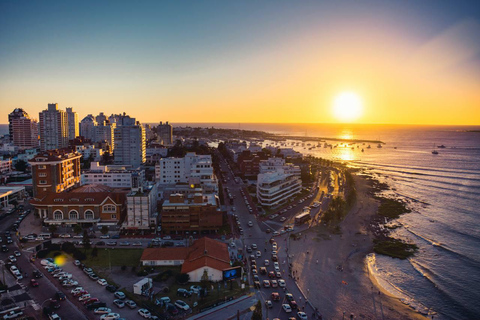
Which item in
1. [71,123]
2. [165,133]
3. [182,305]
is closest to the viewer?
[182,305]

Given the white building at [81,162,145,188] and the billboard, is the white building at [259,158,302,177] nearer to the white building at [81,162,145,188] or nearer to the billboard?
the white building at [81,162,145,188]

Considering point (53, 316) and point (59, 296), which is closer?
point (53, 316)

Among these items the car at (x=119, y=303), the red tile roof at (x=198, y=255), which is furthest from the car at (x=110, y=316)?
the red tile roof at (x=198, y=255)

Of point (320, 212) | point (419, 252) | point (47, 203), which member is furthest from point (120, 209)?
point (419, 252)

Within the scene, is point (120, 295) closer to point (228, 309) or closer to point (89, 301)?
point (89, 301)

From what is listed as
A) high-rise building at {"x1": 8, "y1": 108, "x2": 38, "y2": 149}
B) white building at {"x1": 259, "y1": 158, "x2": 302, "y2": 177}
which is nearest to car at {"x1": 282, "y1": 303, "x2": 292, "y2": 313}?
white building at {"x1": 259, "y1": 158, "x2": 302, "y2": 177}

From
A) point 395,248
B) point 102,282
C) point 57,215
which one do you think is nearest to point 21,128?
point 57,215
